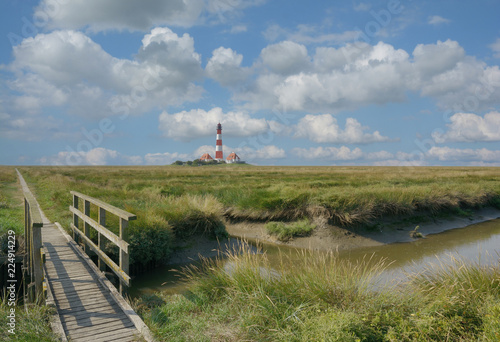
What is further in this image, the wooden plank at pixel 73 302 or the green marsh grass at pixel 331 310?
the wooden plank at pixel 73 302

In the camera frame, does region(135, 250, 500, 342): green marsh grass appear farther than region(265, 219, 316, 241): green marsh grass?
No

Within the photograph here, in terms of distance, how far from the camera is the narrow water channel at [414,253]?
Answer: 29.8ft

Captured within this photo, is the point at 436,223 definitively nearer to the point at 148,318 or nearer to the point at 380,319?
the point at 380,319

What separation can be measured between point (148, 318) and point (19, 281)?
599 centimetres

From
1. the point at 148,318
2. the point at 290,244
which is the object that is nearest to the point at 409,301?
the point at 148,318

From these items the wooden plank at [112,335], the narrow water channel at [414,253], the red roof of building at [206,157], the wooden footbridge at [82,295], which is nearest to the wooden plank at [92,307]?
the wooden footbridge at [82,295]

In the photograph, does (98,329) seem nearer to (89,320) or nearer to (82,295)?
(89,320)

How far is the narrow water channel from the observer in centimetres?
909

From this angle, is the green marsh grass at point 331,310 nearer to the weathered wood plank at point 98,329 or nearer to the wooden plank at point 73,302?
the weathered wood plank at point 98,329

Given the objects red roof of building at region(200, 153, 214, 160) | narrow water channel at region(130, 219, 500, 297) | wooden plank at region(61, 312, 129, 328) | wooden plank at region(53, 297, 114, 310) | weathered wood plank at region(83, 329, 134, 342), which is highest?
red roof of building at region(200, 153, 214, 160)

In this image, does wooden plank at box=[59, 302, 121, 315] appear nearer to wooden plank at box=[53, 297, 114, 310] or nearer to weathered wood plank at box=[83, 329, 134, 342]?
wooden plank at box=[53, 297, 114, 310]

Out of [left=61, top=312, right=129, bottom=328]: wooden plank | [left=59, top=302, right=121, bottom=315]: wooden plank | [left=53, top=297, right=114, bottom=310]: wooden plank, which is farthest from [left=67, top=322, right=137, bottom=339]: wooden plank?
[left=53, top=297, right=114, bottom=310]: wooden plank

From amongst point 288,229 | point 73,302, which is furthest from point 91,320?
point 288,229

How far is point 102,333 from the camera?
5242mm
